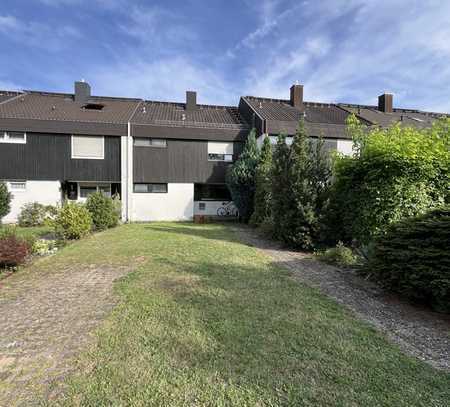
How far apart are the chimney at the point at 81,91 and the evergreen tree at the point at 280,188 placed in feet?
51.3

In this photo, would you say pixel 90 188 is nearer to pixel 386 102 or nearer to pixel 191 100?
pixel 191 100

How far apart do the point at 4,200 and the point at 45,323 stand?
40.0 ft

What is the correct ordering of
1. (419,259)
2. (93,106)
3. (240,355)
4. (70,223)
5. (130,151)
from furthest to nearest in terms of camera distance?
1. (93,106)
2. (130,151)
3. (70,223)
4. (419,259)
5. (240,355)

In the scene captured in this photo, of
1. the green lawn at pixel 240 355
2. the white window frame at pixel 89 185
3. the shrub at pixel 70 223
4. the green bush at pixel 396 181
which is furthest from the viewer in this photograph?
the white window frame at pixel 89 185

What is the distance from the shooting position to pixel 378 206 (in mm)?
6332

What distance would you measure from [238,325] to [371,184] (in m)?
5.15

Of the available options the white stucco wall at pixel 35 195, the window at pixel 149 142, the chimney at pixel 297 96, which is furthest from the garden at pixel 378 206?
the white stucco wall at pixel 35 195

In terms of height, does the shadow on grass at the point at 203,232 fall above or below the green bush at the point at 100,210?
below

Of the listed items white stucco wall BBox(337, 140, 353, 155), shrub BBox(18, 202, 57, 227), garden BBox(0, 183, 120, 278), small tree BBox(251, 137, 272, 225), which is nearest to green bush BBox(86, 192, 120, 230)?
garden BBox(0, 183, 120, 278)

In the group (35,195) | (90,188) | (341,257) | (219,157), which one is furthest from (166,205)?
(341,257)

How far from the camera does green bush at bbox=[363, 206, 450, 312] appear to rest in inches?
153

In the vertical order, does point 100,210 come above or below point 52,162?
below

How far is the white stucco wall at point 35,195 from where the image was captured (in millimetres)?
13609

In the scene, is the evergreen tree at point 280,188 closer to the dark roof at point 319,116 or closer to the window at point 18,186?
the dark roof at point 319,116
